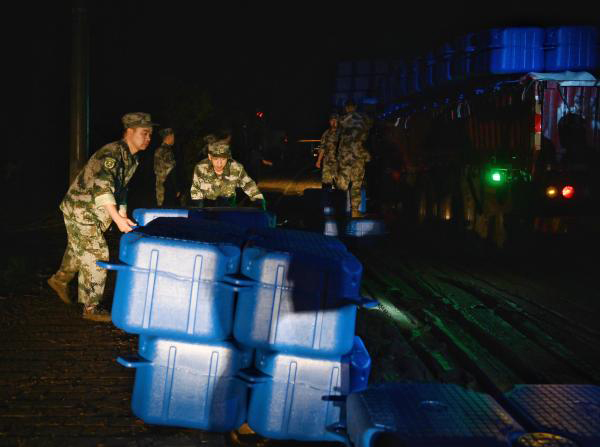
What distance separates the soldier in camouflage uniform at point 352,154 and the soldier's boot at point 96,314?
275 inches

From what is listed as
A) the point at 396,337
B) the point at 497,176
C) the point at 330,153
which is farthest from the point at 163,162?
the point at 396,337

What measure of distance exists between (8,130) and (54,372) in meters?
18.2

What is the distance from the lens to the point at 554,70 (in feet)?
45.9

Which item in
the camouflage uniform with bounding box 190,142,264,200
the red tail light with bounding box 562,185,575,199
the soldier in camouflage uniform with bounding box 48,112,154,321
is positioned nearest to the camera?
the soldier in camouflage uniform with bounding box 48,112,154,321

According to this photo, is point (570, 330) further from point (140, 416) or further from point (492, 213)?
point (492, 213)

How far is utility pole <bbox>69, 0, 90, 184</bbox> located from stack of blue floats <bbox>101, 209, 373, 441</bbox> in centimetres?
553

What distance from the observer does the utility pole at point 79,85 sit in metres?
9.20

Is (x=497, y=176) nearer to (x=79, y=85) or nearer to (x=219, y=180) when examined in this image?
(x=219, y=180)

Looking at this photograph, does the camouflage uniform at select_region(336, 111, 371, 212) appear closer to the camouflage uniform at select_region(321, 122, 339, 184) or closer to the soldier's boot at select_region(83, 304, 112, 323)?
the camouflage uniform at select_region(321, 122, 339, 184)

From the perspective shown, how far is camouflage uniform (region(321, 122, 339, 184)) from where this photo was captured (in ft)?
45.1

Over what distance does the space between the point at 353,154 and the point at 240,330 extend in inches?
362

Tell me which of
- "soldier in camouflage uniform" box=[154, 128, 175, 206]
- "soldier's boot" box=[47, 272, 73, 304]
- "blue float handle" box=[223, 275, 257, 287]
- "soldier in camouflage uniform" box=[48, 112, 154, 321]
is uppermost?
"soldier in camouflage uniform" box=[154, 128, 175, 206]

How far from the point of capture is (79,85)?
9.42 m

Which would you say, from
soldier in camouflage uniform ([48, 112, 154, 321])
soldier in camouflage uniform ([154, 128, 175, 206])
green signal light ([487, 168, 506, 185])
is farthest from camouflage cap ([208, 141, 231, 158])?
green signal light ([487, 168, 506, 185])
